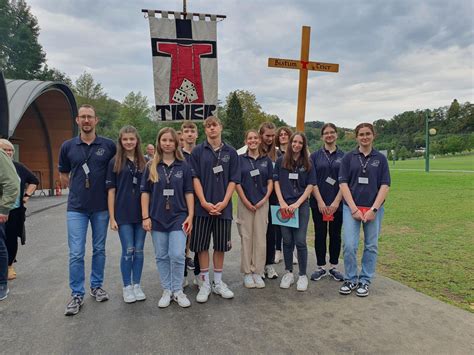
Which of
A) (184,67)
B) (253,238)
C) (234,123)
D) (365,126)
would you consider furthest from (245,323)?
(234,123)

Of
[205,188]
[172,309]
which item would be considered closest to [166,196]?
[205,188]

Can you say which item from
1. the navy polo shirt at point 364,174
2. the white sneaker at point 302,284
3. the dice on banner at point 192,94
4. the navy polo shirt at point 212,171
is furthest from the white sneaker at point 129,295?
the dice on banner at point 192,94

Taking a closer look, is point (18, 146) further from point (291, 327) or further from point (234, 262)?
point (291, 327)

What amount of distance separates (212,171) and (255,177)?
0.66m

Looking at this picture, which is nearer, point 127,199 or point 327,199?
point 127,199

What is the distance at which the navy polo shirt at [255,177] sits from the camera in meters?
4.52

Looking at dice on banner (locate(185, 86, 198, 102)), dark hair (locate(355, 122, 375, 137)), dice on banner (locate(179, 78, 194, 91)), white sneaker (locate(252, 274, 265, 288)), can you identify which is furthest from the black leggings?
dice on banner (locate(179, 78, 194, 91))

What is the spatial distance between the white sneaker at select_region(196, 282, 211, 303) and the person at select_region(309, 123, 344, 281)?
152 centimetres

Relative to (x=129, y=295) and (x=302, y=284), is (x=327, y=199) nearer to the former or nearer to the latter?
(x=302, y=284)

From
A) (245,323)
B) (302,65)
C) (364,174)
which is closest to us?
(245,323)

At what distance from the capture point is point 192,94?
6.80m

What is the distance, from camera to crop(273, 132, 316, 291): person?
14.9 feet

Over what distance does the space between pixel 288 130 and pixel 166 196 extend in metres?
2.20

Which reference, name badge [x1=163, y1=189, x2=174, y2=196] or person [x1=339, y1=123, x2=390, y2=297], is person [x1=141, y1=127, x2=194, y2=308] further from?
person [x1=339, y1=123, x2=390, y2=297]
